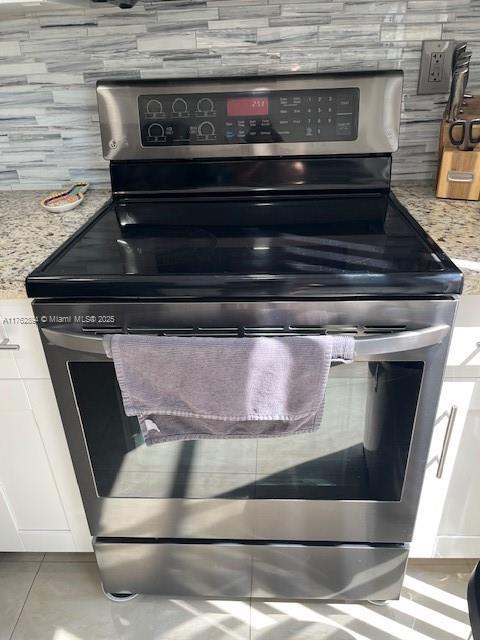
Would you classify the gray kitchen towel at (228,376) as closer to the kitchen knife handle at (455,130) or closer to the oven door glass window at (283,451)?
the oven door glass window at (283,451)

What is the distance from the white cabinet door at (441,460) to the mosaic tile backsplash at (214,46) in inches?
25.7

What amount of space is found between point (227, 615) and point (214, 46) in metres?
1.45

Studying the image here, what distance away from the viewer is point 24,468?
3.94 ft

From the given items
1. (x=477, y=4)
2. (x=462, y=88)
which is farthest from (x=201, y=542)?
(x=477, y=4)

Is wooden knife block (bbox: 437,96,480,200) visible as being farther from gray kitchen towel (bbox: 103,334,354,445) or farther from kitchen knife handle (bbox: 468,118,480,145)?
gray kitchen towel (bbox: 103,334,354,445)

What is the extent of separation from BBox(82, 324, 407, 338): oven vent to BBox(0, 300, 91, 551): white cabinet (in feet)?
0.60

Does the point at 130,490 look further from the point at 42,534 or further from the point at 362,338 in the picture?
the point at 362,338

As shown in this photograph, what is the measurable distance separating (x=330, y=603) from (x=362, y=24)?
1.47 meters

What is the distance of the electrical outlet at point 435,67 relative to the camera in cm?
126

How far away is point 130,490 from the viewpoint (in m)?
1.15

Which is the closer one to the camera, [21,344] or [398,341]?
[398,341]

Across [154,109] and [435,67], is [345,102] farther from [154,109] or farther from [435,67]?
[154,109]

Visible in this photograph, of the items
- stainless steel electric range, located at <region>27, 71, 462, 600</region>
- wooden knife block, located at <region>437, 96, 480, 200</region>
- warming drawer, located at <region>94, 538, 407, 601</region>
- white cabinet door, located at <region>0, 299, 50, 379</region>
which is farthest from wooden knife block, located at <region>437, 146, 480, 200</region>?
white cabinet door, located at <region>0, 299, 50, 379</region>

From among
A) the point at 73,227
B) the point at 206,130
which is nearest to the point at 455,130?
the point at 206,130
